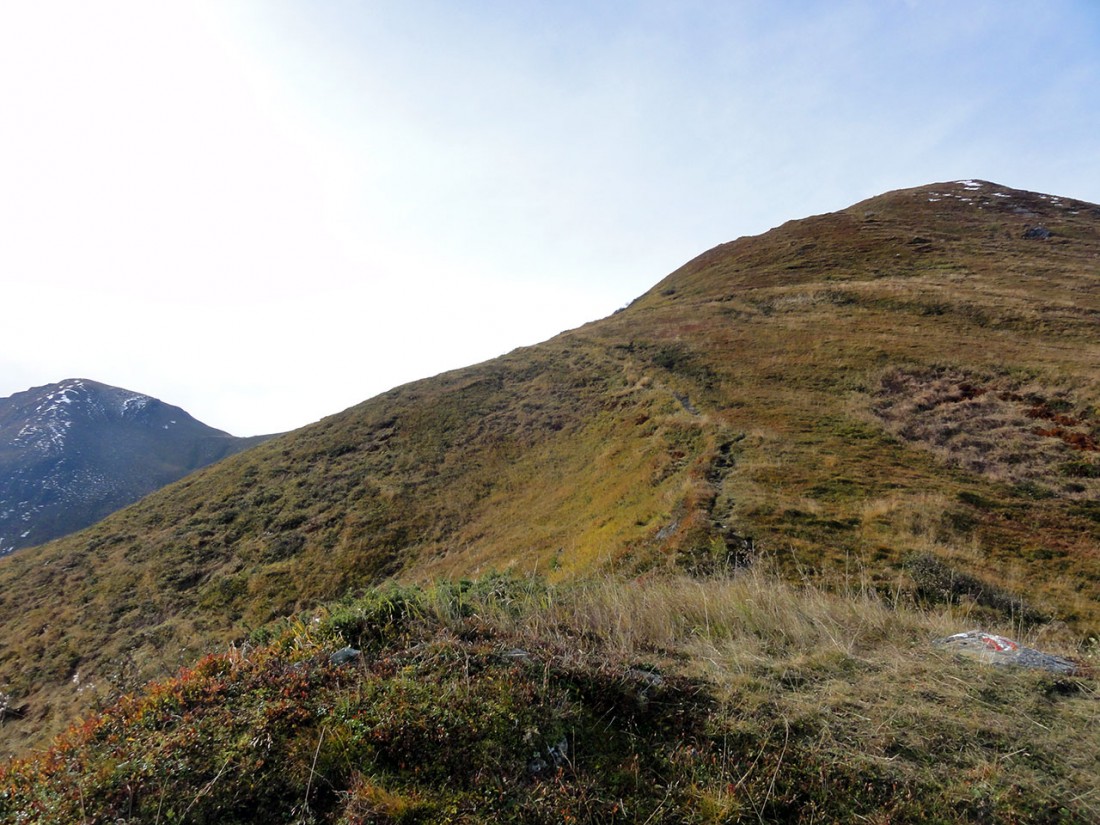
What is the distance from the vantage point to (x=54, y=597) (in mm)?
24812

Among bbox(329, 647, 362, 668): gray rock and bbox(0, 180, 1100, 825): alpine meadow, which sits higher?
bbox(329, 647, 362, 668): gray rock

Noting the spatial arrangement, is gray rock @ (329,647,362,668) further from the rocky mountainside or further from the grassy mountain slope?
the rocky mountainside

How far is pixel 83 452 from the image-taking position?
11131 centimetres

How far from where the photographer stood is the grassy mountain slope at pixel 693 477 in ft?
35.6

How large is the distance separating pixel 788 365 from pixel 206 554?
32009 mm

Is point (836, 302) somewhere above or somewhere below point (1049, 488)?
above

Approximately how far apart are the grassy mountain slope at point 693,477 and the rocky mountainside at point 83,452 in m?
84.6

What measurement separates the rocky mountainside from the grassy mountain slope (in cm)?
8463

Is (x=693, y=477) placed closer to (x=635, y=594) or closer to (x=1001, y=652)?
(x=635, y=594)

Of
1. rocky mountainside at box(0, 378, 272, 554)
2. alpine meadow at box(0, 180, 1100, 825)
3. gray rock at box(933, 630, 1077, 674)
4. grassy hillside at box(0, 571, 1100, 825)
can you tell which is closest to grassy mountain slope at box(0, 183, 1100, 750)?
alpine meadow at box(0, 180, 1100, 825)

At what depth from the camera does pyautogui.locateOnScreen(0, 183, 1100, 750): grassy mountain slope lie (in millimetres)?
10852

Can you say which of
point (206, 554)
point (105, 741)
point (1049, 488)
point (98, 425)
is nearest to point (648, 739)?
point (105, 741)

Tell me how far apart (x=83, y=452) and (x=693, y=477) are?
468ft

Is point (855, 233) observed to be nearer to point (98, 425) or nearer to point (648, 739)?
point (648, 739)
